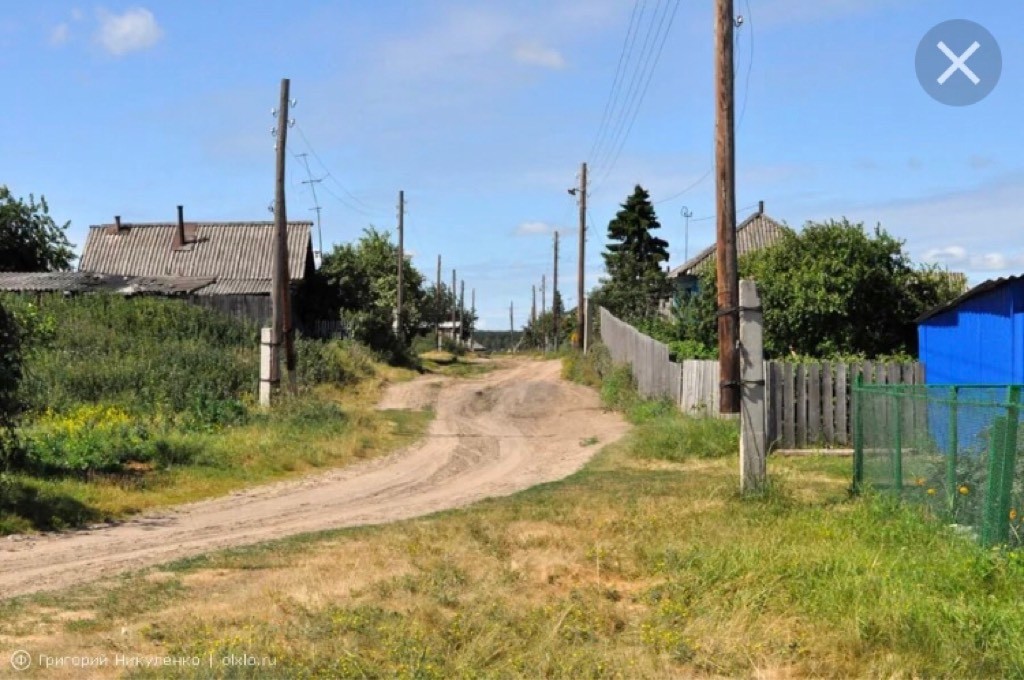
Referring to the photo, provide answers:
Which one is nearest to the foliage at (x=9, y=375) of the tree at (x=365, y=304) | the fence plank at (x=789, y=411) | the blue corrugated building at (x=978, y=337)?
the fence plank at (x=789, y=411)

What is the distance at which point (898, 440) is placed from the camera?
1068 centimetres

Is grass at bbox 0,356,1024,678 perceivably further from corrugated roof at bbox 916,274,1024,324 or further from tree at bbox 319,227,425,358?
tree at bbox 319,227,425,358

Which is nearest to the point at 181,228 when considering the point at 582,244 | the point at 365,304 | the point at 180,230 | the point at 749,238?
the point at 180,230

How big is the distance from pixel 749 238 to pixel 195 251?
23363 mm

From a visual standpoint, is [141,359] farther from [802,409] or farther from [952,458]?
[952,458]

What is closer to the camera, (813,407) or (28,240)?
(813,407)

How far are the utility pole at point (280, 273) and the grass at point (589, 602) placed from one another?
1263 cm

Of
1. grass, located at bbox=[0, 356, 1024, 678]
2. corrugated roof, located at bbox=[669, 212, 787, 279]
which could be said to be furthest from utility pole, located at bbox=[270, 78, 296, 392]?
corrugated roof, located at bbox=[669, 212, 787, 279]

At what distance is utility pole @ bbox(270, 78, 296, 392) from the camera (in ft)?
76.3

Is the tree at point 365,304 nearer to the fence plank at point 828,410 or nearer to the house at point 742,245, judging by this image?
the house at point 742,245

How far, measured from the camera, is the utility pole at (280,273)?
23266 mm

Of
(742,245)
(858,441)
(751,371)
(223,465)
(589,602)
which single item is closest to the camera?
(589,602)

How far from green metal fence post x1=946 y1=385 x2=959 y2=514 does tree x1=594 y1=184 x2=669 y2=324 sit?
26239mm

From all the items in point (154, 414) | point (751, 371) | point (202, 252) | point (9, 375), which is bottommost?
point (154, 414)
